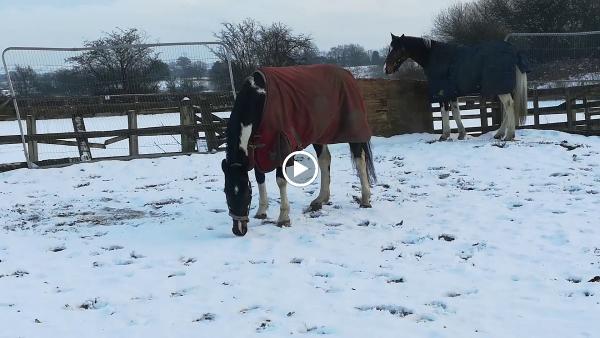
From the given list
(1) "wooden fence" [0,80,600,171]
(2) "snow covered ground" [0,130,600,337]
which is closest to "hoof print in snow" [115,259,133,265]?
(2) "snow covered ground" [0,130,600,337]

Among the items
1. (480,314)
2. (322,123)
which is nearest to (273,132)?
(322,123)

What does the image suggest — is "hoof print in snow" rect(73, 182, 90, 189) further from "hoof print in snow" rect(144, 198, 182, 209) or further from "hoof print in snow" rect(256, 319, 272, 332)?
"hoof print in snow" rect(256, 319, 272, 332)

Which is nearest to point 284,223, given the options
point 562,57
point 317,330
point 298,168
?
point 298,168

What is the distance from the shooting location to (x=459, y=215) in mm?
5793

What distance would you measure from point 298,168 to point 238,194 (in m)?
1.29

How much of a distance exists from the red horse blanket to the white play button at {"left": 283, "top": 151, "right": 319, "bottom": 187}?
0.93 feet

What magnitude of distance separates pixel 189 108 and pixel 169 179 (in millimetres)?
2770

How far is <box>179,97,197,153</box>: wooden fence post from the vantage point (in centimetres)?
1102

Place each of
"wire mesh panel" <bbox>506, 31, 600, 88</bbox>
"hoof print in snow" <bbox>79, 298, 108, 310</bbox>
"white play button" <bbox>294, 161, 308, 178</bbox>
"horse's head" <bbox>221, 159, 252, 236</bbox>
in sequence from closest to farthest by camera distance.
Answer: "hoof print in snow" <bbox>79, 298, 108, 310</bbox>
"horse's head" <bbox>221, 159, 252, 236</bbox>
"white play button" <bbox>294, 161, 308, 178</bbox>
"wire mesh panel" <bbox>506, 31, 600, 88</bbox>

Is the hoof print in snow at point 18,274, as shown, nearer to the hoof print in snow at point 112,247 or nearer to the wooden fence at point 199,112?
the hoof print in snow at point 112,247

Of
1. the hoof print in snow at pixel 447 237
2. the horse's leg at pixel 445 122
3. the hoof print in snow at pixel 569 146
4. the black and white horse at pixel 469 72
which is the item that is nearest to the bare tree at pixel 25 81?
the black and white horse at pixel 469 72

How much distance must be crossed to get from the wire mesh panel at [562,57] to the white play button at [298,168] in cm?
870

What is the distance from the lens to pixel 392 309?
3504 millimetres

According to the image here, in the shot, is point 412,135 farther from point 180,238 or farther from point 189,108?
point 180,238
